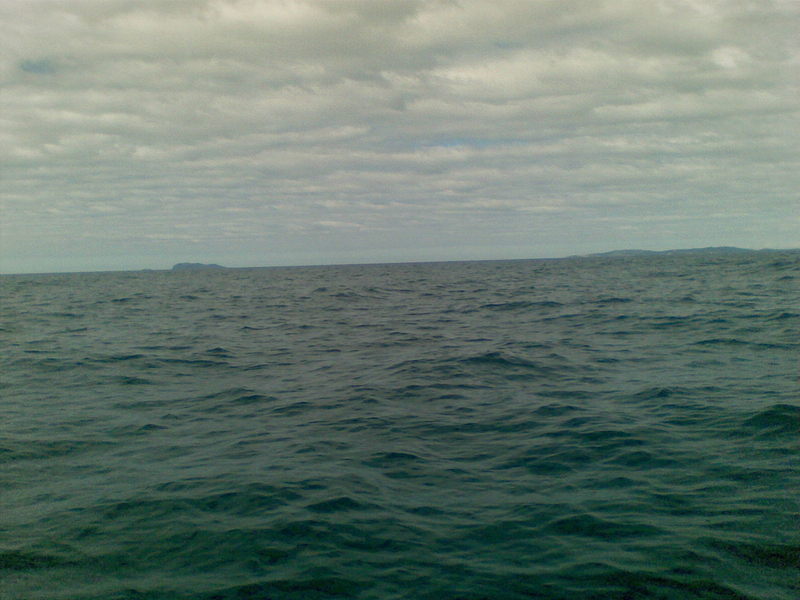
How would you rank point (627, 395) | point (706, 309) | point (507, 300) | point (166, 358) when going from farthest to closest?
point (507, 300)
point (706, 309)
point (166, 358)
point (627, 395)

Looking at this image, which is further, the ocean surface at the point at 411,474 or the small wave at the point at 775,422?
the small wave at the point at 775,422

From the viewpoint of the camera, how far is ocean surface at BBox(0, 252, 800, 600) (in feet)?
15.4

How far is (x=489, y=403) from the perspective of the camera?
1020 cm

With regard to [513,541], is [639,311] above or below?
above

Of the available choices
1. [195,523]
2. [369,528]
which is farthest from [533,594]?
[195,523]

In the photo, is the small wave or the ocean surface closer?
the ocean surface

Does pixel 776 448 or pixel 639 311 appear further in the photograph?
pixel 639 311

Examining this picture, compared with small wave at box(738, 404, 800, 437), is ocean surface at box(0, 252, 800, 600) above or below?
below

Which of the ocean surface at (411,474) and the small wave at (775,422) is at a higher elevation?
the small wave at (775,422)

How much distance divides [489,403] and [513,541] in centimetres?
507

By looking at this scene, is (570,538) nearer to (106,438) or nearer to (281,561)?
(281,561)

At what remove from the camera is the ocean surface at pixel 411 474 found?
469 cm

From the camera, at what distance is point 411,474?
22.7 feet

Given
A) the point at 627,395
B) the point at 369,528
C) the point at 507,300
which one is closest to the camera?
the point at 369,528
